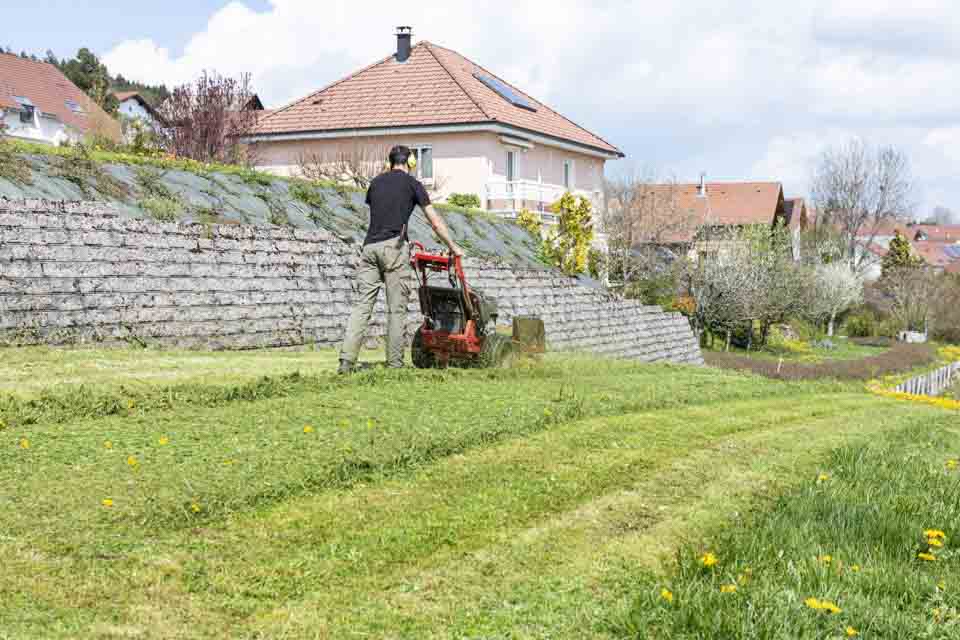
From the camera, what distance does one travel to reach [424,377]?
9672mm

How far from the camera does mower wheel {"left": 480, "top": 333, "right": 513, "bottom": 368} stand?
10.9 metres

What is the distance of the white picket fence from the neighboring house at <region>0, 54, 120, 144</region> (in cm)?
4340

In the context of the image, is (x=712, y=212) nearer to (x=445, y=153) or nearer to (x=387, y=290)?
(x=445, y=153)

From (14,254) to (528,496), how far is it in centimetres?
708

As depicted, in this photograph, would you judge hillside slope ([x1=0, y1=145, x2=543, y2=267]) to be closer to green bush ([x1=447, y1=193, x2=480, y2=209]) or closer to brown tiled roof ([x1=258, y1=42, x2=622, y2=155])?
green bush ([x1=447, y1=193, x2=480, y2=209])

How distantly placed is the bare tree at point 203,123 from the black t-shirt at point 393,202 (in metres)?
18.1

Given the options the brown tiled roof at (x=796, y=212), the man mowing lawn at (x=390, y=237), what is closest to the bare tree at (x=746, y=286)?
the brown tiled roof at (x=796, y=212)

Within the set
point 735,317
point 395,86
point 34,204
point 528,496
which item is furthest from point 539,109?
point 528,496

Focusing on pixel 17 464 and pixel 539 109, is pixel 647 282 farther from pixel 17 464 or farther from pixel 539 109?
pixel 17 464

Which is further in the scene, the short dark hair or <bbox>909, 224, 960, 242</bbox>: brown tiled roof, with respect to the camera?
<bbox>909, 224, 960, 242</bbox>: brown tiled roof

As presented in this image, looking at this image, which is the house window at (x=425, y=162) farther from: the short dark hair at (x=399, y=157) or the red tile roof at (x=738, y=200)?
the red tile roof at (x=738, y=200)

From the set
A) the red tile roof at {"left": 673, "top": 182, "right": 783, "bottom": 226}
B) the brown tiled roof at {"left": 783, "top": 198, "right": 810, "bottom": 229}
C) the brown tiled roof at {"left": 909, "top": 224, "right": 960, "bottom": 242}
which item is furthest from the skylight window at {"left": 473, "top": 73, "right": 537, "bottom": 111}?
the brown tiled roof at {"left": 909, "top": 224, "right": 960, "bottom": 242}

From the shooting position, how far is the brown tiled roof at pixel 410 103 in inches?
1427

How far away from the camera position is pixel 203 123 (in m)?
A: 27.3
